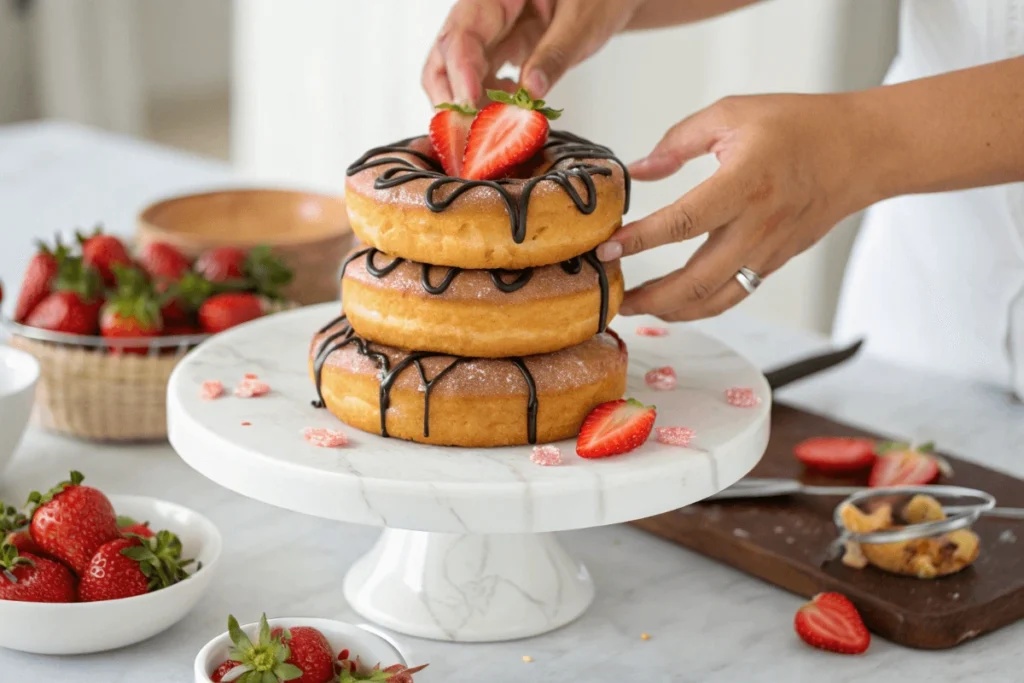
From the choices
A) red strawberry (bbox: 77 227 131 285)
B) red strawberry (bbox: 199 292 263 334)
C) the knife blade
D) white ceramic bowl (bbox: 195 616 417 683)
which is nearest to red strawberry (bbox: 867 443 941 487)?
the knife blade

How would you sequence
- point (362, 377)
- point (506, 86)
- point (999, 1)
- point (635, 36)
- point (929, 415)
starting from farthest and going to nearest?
point (635, 36) < point (929, 415) < point (999, 1) < point (506, 86) < point (362, 377)

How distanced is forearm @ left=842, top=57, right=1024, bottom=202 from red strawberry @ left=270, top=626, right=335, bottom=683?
753 millimetres

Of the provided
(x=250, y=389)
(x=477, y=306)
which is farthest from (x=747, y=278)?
(x=250, y=389)

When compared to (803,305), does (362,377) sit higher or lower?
higher

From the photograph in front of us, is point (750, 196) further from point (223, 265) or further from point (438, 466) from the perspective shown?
point (223, 265)

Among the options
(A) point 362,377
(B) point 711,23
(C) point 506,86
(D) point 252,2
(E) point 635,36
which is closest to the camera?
(A) point 362,377

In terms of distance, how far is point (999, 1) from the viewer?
1.82 metres

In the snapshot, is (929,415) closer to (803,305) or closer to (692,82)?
(803,305)

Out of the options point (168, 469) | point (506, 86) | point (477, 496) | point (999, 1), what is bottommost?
point (168, 469)

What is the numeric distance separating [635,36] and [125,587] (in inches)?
124

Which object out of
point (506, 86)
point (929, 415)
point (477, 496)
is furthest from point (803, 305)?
point (477, 496)

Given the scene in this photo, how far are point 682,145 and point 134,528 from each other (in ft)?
2.36

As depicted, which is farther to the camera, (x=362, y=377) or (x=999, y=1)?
(x=999, y=1)

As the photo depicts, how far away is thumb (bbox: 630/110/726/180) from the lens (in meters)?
1.37
